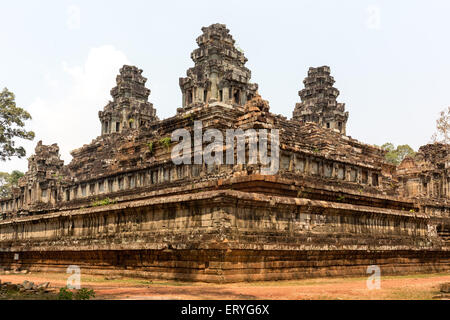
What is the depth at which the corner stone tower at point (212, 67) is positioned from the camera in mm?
42375

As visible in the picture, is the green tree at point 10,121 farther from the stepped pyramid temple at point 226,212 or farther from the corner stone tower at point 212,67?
the corner stone tower at point 212,67

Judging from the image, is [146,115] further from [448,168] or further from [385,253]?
[385,253]

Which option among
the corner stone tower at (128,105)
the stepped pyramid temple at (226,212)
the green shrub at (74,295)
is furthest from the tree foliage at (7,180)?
the green shrub at (74,295)

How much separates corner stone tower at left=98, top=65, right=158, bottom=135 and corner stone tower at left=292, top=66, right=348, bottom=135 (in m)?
17.5

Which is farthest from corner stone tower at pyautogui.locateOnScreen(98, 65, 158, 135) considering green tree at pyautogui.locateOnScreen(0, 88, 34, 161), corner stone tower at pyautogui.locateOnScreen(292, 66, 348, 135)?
green tree at pyautogui.locateOnScreen(0, 88, 34, 161)

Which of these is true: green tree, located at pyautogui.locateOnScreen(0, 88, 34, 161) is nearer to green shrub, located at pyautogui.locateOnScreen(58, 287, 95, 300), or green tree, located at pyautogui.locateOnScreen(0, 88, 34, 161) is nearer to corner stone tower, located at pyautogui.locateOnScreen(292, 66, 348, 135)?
green shrub, located at pyautogui.locateOnScreen(58, 287, 95, 300)

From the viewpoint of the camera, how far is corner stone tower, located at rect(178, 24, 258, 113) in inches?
1668

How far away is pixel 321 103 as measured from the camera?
58.1 meters

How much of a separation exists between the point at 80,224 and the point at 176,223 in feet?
21.4

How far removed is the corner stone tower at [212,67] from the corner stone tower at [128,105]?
41.0 feet

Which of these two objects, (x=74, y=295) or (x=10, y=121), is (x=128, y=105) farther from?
(x=74, y=295)

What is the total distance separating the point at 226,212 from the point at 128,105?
43.4m

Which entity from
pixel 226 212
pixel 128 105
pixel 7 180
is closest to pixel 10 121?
pixel 226 212

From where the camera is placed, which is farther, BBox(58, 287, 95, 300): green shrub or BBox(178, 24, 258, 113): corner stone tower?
BBox(178, 24, 258, 113): corner stone tower
